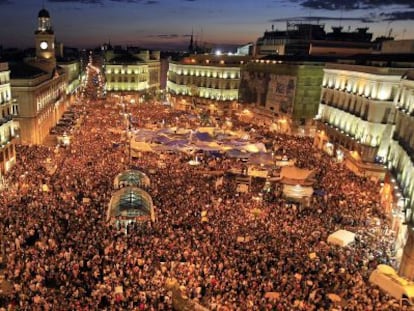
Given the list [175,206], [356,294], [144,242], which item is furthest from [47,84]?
[356,294]

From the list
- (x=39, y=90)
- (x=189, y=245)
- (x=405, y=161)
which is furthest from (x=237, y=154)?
(x=39, y=90)

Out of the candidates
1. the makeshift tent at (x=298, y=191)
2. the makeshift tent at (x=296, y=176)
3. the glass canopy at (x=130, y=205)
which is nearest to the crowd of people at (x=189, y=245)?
the makeshift tent at (x=298, y=191)

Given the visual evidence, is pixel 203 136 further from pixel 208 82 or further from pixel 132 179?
pixel 208 82

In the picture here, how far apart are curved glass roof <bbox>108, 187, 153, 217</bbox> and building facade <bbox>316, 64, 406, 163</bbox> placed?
2669 centimetres

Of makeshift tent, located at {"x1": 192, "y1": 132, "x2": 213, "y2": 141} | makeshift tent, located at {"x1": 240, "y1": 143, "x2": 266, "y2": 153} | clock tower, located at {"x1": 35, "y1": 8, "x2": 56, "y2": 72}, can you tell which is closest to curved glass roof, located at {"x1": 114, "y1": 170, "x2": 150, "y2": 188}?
makeshift tent, located at {"x1": 240, "y1": 143, "x2": 266, "y2": 153}

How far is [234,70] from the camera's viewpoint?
8894 cm

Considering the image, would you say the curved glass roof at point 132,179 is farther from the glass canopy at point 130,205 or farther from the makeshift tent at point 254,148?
the makeshift tent at point 254,148

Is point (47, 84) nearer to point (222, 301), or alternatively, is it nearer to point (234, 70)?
point (234, 70)

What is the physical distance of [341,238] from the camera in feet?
84.5

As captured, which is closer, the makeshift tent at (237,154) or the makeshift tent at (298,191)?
the makeshift tent at (298,191)

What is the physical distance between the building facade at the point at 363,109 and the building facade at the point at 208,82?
1407 inches

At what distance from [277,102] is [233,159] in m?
28.1

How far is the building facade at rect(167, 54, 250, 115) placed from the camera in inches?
3519

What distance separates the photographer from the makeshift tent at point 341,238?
1012 inches
